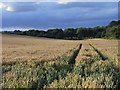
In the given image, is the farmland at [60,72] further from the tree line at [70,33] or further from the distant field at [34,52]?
the tree line at [70,33]

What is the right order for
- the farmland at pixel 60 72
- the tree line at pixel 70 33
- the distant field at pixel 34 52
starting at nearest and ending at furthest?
the farmland at pixel 60 72, the distant field at pixel 34 52, the tree line at pixel 70 33

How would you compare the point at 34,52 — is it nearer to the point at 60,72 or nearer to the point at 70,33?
the point at 60,72

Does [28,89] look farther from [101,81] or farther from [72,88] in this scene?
[101,81]

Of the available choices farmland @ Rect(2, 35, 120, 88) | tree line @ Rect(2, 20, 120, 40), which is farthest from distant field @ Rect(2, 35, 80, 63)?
tree line @ Rect(2, 20, 120, 40)

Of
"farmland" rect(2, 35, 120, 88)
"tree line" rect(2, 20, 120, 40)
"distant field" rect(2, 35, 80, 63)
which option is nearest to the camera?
"farmland" rect(2, 35, 120, 88)

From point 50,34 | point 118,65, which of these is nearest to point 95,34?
point 50,34

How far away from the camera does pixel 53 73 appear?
6.87 metres

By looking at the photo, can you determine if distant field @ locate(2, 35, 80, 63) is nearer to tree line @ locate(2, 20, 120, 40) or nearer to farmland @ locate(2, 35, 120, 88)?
farmland @ locate(2, 35, 120, 88)

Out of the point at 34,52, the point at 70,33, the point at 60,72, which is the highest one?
the point at 70,33

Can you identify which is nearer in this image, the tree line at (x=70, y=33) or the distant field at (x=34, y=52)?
the distant field at (x=34, y=52)

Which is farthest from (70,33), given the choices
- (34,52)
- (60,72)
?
(60,72)

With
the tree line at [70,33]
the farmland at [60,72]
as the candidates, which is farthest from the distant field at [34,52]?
the tree line at [70,33]

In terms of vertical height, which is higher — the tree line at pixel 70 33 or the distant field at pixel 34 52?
the tree line at pixel 70 33

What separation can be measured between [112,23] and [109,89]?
11365 centimetres
